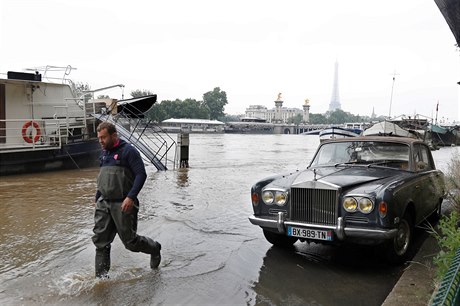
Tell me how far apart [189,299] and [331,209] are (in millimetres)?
1994

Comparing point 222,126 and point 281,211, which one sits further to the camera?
point 222,126

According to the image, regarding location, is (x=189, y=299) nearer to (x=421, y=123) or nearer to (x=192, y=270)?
(x=192, y=270)

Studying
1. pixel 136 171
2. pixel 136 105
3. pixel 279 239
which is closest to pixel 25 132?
pixel 136 105

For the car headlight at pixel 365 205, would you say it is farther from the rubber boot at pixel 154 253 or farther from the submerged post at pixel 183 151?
the submerged post at pixel 183 151

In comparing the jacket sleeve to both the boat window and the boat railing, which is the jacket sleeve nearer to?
the boat window

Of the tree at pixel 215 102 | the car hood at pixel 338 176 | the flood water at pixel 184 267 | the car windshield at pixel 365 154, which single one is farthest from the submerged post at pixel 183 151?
the tree at pixel 215 102

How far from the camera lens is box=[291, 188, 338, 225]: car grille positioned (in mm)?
5027

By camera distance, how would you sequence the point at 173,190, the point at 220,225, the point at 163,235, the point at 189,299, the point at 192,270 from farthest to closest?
the point at 173,190
the point at 220,225
the point at 163,235
the point at 192,270
the point at 189,299

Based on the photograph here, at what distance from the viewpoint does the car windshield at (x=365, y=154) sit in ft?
20.4

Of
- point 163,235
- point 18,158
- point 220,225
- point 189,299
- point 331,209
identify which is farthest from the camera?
point 18,158

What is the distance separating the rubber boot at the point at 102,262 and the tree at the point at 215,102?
14403 centimetres

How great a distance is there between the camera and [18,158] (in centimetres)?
1561

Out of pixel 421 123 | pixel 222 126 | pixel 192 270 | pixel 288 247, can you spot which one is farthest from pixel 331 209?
pixel 222 126

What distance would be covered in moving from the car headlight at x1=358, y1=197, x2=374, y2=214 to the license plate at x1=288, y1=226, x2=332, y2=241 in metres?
0.47
